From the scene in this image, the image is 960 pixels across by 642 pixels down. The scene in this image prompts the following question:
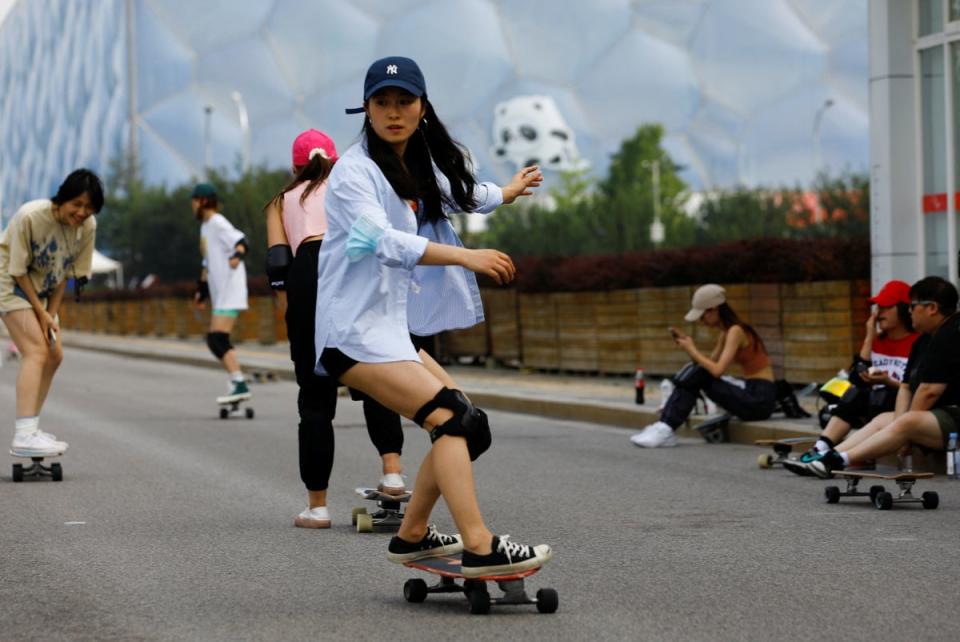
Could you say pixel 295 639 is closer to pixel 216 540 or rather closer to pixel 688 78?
pixel 216 540

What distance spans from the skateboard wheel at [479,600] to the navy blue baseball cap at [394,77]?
5.45 feet

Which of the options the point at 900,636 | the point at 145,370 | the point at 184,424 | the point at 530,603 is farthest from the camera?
the point at 145,370

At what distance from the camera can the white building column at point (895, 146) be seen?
47.0 ft

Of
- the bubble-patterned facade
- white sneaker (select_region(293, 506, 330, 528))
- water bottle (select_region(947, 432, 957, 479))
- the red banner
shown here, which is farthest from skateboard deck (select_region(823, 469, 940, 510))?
the bubble-patterned facade

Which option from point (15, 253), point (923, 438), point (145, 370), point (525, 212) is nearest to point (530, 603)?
point (923, 438)

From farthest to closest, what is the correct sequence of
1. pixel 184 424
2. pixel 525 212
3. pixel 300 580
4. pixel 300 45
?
pixel 300 45 → pixel 525 212 → pixel 184 424 → pixel 300 580

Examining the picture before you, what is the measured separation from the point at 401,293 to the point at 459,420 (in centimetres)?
52

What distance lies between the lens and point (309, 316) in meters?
7.71

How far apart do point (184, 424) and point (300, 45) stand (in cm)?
8616

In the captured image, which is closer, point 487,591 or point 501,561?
point 501,561

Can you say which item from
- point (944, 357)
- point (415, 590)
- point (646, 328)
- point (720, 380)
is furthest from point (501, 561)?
point (646, 328)

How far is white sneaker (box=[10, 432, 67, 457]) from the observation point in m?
9.86

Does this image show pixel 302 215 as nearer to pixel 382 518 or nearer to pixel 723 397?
pixel 382 518

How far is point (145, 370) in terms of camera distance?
2734 centimetres
